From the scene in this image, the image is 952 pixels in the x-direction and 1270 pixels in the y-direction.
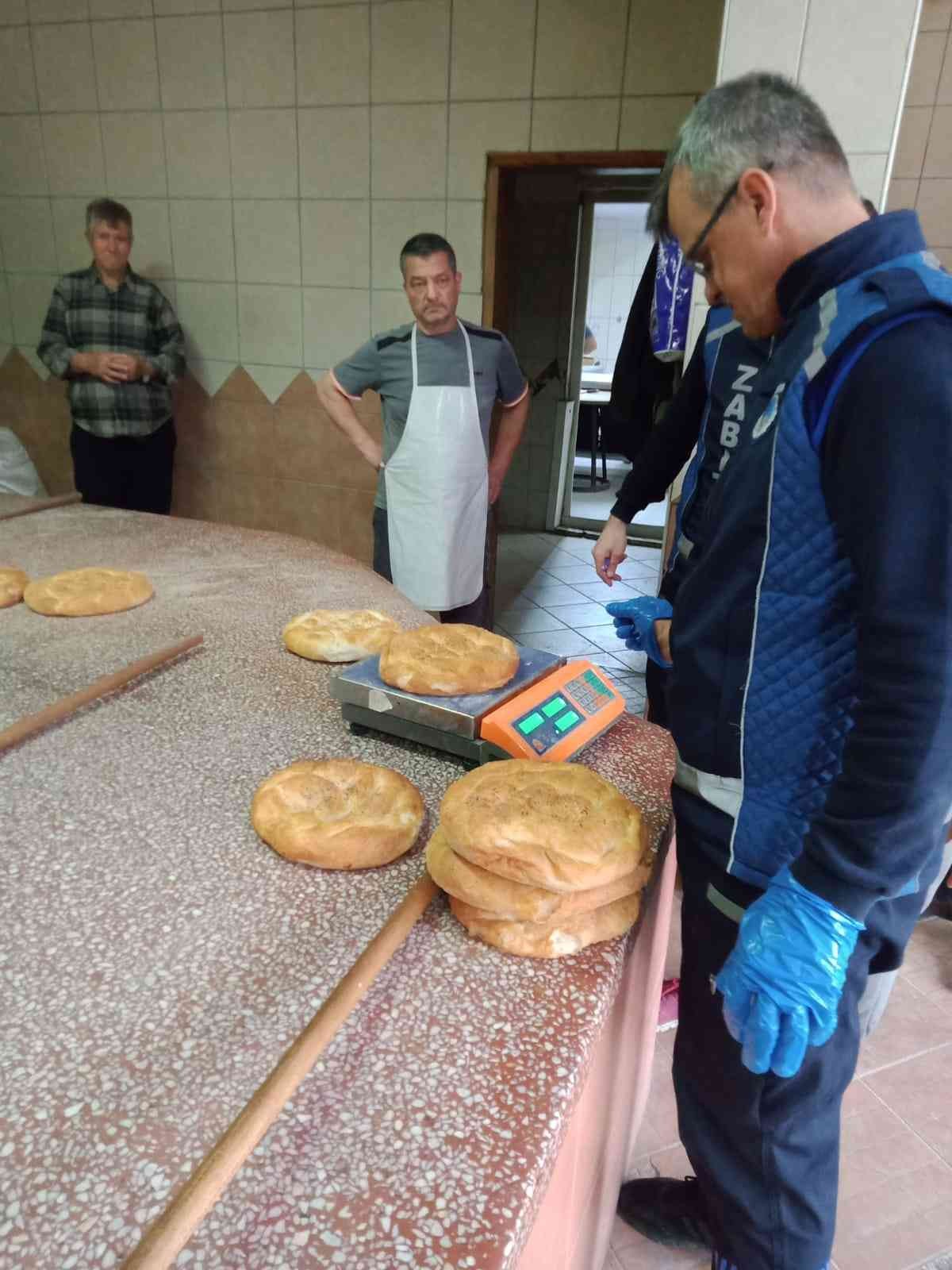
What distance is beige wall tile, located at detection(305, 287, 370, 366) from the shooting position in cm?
382

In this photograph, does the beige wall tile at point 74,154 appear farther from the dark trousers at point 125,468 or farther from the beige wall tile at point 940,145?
the beige wall tile at point 940,145

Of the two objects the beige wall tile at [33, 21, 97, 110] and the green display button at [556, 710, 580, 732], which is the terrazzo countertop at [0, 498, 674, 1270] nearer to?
the green display button at [556, 710, 580, 732]

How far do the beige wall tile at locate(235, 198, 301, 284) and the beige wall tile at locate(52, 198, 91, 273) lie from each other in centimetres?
91

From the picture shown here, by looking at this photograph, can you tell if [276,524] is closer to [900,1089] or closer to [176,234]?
[176,234]

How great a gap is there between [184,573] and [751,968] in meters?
1.66

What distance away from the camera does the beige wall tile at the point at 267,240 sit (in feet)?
12.5

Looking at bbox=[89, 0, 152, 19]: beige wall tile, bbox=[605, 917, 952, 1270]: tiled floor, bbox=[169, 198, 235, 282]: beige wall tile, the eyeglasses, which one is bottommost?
bbox=[605, 917, 952, 1270]: tiled floor

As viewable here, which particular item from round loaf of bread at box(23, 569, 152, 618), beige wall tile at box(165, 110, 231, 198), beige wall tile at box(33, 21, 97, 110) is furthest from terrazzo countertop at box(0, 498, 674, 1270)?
beige wall tile at box(33, 21, 97, 110)

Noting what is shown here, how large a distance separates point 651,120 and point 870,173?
1.47m

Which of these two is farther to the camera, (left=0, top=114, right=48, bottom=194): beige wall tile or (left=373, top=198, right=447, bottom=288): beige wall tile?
(left=0, top=114, right=48, bottom=194): beige wall tile

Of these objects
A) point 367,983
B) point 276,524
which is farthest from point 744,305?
point 276,524

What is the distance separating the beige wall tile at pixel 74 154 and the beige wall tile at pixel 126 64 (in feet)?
0.59

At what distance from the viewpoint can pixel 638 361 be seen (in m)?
2.92

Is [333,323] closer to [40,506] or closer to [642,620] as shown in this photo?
[40,506]
